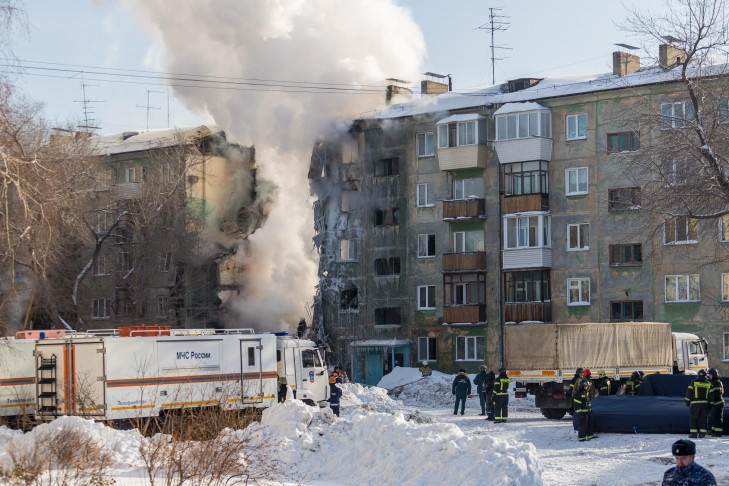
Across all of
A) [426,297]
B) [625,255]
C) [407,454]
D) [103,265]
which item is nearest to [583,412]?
[407,454]

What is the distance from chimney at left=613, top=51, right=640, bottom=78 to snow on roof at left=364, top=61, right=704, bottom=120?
348 mm

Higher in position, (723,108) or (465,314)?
(723,108)


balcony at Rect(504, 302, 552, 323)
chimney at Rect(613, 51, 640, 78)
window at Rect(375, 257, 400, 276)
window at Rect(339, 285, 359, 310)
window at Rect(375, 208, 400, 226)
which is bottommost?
balcony at Rect(504, 302, 552, 323)

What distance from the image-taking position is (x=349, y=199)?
53.9 m

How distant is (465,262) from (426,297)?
9.80 feet

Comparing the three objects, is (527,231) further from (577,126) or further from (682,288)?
(682,288)

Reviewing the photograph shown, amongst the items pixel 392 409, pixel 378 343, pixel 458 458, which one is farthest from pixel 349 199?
pixel 458 458

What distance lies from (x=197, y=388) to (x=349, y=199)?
2922 centimetres

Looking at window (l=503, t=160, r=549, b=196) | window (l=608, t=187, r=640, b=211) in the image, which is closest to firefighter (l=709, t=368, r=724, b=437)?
A: window (l=608, t=187, r=640, b=211)

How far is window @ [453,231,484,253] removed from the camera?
164 feet

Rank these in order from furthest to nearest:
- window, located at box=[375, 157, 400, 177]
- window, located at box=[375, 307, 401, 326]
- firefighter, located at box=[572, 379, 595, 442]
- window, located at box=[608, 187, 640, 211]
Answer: window, located at box=[375, 157, 400, 177], window, located at box=[375, 307, 401, 326], window, located at box=[608, 187, 640, 211], firefighter, located at box=[572, 379, 595, 442]

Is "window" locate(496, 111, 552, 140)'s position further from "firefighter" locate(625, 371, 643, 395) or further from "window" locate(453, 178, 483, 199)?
"firefighter" locate(625, 371, 643, 395)

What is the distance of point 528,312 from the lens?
4725cm

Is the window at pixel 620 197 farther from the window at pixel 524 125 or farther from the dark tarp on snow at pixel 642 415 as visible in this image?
the dark tarp on snow at pixel 642 415
